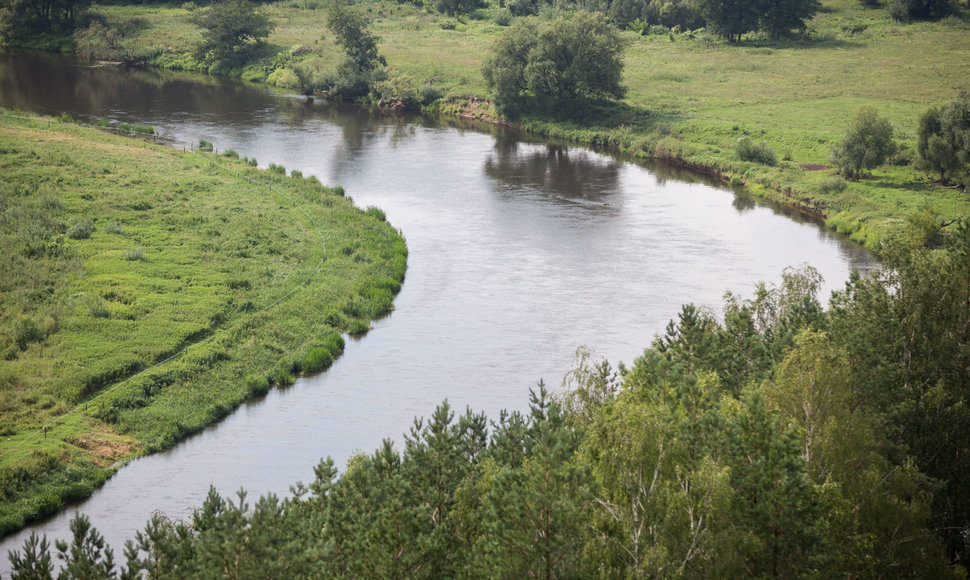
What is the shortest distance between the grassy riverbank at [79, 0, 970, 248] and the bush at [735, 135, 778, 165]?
3.10 feet

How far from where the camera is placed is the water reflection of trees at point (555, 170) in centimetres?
6825

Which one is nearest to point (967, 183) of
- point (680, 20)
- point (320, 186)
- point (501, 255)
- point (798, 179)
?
point (798, 179)

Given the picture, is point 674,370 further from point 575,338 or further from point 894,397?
point 575,338

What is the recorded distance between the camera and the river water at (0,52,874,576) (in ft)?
109

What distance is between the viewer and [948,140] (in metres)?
60.8

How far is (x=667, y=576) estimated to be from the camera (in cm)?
1619

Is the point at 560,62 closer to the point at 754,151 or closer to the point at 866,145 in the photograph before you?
the point at 754,151

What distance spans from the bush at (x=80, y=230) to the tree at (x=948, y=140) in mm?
54046

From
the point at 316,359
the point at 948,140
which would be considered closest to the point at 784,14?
the point at 948,140

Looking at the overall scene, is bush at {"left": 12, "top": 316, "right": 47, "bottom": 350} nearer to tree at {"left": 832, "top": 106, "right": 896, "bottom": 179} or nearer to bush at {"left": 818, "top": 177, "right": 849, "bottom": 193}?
bush at {"left": 818, "top": 177, "right": 849, "bottom": 193}

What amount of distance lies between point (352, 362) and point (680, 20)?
102m

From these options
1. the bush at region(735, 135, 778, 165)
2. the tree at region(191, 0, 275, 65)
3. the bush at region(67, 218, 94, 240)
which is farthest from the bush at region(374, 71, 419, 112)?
the bush at region(67, 218, 94, 240)

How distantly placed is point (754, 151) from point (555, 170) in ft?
53.2

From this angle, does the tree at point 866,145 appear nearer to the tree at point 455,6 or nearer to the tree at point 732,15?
the tree at point 732,15
